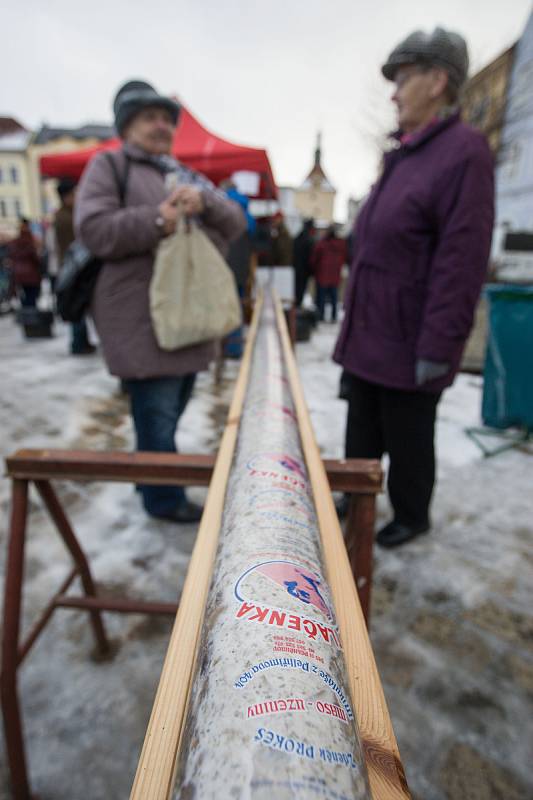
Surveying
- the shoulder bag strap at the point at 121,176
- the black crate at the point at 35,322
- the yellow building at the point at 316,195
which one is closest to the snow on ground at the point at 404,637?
the shoulder bag strap at the point at 121,176

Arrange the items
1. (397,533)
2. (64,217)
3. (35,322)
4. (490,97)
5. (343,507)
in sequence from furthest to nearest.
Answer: (490,97), (35,322), (64,217), (343,507), (397,533)

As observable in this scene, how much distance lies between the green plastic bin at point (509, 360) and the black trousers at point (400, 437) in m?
1.46

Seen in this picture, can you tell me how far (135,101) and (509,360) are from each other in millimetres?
2825

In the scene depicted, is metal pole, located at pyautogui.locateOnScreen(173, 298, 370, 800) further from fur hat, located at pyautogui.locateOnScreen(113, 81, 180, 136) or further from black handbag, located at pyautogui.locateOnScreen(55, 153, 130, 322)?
fur hat, located at pyautogui.locateOnScreen(113, 81, 180, 136)

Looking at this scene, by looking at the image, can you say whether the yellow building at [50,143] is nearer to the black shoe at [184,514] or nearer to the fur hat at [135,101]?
the fur hat at [135,101]

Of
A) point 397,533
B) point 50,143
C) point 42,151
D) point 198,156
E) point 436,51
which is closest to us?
point 436,51

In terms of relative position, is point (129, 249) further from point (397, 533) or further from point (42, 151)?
point (42, 151)

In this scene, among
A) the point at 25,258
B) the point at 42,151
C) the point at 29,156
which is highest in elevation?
the point at 42,151

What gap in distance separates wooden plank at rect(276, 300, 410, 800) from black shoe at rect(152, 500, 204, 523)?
1.53m

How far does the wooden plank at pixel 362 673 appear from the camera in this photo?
18.3 inches

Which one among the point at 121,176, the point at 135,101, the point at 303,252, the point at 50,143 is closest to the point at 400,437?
the point at 121,176

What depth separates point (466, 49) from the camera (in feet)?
5.53

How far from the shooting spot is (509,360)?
3.15 meters

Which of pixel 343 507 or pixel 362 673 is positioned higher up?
pixel 362 673
